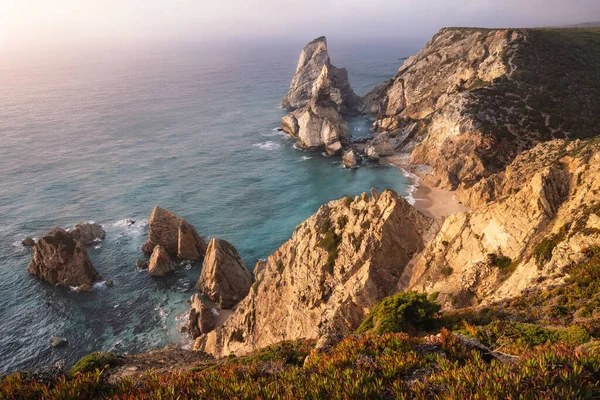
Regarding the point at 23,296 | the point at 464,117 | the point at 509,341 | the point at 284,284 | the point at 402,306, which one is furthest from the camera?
the point at 464,117

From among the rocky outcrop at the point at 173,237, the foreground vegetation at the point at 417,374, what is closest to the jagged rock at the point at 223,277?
the rocky outcrop at the point at 173,237

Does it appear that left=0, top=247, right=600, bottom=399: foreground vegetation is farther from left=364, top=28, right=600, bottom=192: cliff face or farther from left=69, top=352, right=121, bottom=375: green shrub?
left=364, top=28, right=600, bottom=192: cliff face

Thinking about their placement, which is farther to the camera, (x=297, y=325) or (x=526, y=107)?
(x=526, y=107)

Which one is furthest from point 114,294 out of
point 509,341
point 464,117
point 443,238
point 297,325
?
point 464,117

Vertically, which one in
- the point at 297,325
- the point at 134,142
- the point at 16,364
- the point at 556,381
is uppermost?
the point at 556,381

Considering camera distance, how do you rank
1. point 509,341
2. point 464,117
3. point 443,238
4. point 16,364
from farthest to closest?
point 464,117 → point 16,364 → point 443,238 → point 509,341

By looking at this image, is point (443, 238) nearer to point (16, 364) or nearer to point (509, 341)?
point (509, 341)

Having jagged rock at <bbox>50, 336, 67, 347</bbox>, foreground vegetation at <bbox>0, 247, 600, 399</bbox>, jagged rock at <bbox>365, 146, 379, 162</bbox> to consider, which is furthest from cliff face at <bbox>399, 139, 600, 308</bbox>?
jagged rock at <bbox>365, 146, 379, 162</bbox>

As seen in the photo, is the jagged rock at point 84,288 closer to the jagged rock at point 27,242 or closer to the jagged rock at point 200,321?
the jagged rock at point 27,242

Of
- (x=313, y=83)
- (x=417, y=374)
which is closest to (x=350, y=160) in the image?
(x=313, y=83)
